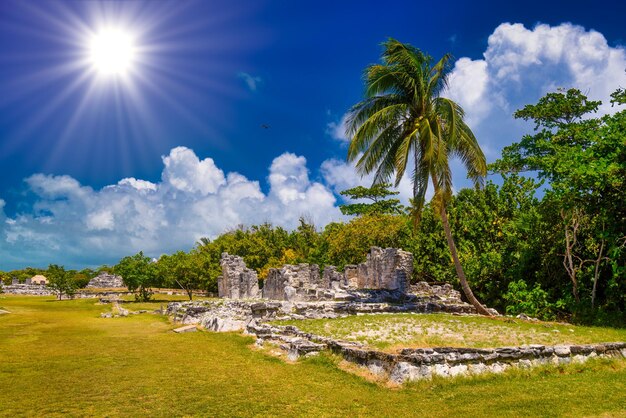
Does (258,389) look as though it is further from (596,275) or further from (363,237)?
(363,237)

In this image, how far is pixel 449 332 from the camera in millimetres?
11883

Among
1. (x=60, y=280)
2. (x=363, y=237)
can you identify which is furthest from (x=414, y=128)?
(x=60, y=280)

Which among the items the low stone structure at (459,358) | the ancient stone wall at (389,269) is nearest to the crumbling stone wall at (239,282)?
the ancient stone wall at (389,269)

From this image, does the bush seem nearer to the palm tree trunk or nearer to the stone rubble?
the palm tree trunk

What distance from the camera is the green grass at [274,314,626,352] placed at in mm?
10641

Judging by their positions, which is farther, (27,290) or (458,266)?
(27,290)

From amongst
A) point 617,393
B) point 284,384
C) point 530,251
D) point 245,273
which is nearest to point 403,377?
point 284,384

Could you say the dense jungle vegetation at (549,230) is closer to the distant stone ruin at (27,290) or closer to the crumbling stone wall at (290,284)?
the crumbling stone wall at (290,284)

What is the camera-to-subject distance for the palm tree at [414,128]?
15898mm

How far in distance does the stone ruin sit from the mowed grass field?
11800 millimetres

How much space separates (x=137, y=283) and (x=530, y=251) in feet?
108

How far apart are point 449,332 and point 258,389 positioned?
6138mm

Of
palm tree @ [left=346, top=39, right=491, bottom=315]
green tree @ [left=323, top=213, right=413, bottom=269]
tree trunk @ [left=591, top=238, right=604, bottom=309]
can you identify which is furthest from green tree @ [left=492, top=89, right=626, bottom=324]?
green tree @ [left=323, top=213, right=413, bottom=269]

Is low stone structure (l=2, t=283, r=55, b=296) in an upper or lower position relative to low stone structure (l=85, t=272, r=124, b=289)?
lower
